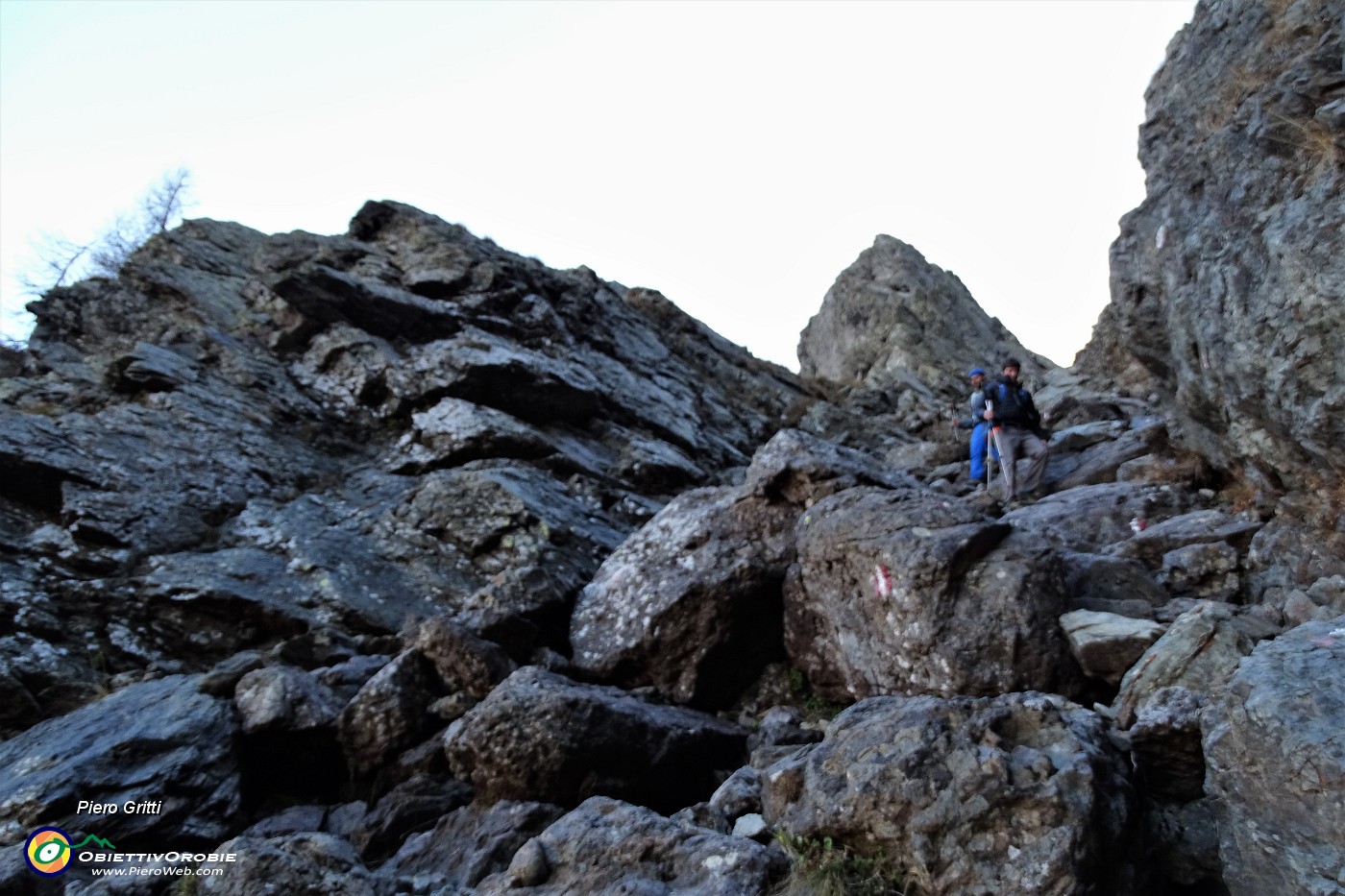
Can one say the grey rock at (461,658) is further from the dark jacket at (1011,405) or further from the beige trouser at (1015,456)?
the dark jacket at (1011,405)

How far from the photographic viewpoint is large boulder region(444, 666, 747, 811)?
26.2 feet

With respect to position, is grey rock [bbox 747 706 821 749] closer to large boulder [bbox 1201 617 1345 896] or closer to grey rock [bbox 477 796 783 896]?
grey rock [bbox 477 796 783 896]

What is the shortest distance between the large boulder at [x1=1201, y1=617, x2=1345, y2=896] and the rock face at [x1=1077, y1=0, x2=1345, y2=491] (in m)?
4.27

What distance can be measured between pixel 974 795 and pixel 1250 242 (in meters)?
7.50

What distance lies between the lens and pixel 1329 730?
15.2 ft

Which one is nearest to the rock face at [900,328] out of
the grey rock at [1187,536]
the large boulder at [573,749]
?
the grey rock at [1187,536]

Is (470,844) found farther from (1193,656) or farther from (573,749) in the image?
(1193,656)

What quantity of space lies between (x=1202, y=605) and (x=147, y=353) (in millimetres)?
17494

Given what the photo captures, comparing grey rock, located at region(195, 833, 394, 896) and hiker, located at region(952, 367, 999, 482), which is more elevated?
hiker, located at region(952, 367, 999, 482)

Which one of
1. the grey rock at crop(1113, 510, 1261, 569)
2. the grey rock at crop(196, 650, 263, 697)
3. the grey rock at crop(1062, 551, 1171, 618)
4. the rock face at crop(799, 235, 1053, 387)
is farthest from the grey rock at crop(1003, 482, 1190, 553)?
the rock face at crop(799, 235, 1053, 387)

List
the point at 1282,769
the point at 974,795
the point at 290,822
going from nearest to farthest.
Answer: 1. the point at 1282,769
2. the point at 974,795
3. the point at 290,822

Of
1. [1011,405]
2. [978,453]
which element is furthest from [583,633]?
[978,453]

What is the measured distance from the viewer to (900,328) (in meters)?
47.8

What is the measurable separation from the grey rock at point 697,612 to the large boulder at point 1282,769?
593 centimetres
